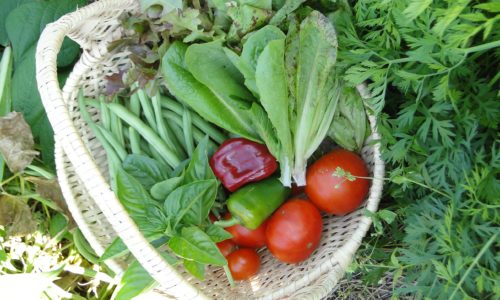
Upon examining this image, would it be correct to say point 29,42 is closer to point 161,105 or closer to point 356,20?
point 161,105

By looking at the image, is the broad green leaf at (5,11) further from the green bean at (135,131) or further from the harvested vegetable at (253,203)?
the harvested vegetable at (253,203)

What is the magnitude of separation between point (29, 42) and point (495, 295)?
129 cm

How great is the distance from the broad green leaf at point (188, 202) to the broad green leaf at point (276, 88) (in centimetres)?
18

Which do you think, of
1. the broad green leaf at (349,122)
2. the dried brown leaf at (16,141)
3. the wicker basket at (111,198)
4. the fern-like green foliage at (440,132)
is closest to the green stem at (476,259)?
the fern-like green foliage at (440,132)

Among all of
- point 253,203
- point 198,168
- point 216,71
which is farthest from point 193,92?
point 253,203

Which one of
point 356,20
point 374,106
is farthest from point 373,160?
point 356,20

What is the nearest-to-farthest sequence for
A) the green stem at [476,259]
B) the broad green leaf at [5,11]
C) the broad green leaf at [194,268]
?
the green stem at [476,259] → the broad green leaf at [194,268] → the broad green leaf at [5,11]

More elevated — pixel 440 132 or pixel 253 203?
pixel 440 132

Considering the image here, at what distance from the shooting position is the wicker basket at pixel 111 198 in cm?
114

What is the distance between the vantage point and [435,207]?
109 cm

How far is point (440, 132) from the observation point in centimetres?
107

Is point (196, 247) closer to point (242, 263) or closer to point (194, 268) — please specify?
point (194, 268)

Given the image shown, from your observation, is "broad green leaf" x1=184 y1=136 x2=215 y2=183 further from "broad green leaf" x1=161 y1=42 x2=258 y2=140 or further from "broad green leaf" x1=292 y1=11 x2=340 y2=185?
"broad green leaf" x1=292 y1=11 x2=340 y2=185

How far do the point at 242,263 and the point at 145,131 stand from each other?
38 centimetres
